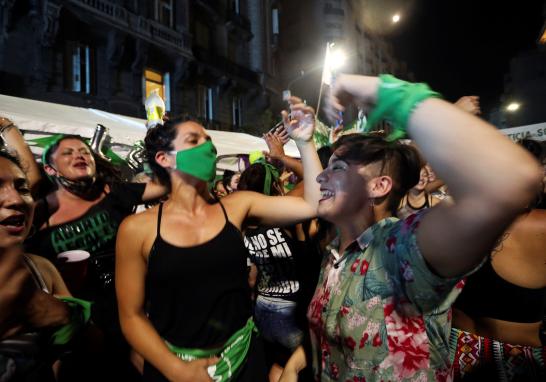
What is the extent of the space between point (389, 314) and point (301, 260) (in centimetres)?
192

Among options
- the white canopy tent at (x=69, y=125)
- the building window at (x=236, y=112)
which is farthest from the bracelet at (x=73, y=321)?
Answer: the building window at (x=236, y=112)

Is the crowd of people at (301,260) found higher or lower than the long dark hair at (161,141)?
lower

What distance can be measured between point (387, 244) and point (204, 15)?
21.9 metres

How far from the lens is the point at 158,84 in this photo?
16750 mm

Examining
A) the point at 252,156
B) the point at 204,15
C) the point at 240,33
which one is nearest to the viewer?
the point at 252,156

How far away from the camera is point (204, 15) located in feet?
65.0

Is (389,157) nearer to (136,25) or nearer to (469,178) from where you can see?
(469,178)

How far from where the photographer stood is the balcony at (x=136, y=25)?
13.2 meters

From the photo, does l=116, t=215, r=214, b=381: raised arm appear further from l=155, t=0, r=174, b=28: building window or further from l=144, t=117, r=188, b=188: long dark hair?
l=155, t=0, r=174, b=28: building window

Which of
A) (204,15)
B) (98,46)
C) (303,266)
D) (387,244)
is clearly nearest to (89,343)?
(387,244)

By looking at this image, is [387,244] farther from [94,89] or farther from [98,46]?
[98,46]

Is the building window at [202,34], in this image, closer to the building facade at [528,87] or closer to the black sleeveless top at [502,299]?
the black sleeveless top at [502,299]

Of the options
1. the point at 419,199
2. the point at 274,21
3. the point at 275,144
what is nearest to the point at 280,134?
the point at 275,144

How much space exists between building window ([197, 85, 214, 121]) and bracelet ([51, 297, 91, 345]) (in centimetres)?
1847
